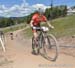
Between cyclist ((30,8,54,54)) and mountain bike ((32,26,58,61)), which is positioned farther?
cyclist ((30,8,54,54))

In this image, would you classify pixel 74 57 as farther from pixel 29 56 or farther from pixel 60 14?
pixel 60 14

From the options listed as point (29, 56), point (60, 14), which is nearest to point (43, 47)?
point (29, 56)

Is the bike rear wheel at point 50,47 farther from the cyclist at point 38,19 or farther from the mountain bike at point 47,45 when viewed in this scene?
the cyclist at point 38,19

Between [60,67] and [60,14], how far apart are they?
743 inches

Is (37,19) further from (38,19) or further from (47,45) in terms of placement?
(47,45)

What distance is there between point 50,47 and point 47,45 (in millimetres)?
91

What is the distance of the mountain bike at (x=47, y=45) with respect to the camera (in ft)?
26.7

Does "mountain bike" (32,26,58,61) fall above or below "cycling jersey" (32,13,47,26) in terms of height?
below

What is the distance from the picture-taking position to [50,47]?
27.7ft

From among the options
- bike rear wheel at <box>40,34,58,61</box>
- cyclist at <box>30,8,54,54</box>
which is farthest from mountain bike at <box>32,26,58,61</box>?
cyclist at <box>30,8,54,54</box>

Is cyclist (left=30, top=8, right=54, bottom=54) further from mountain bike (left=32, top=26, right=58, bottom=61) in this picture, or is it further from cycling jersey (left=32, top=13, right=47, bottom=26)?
mountain bike (left=32, top=26, right=58, bottom=61)

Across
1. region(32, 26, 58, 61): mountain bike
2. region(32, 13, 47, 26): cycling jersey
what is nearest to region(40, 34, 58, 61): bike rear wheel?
region(32, 26, 58, 61): mountain bike

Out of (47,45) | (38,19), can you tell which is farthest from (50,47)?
(38,19)

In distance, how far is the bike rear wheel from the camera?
8.12 meters
